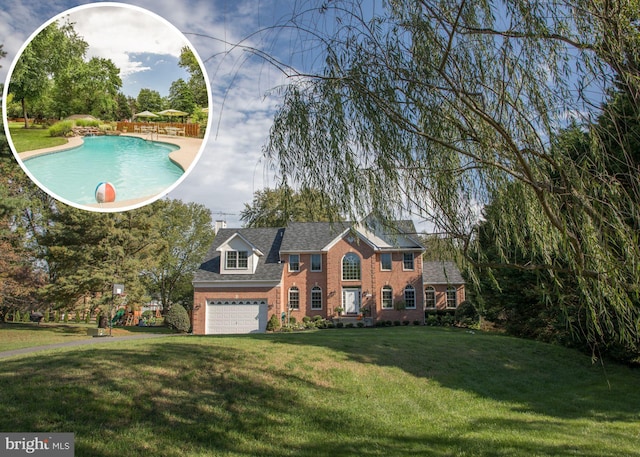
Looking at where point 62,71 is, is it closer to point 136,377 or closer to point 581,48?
point 136,377

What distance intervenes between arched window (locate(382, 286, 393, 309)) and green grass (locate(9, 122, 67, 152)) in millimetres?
22485

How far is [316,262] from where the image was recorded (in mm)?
29922

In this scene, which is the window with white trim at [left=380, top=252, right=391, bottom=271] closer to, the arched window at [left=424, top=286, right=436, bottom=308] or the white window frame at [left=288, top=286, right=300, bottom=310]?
the arched window at [left=424, top=286, right=436, bottom=308]

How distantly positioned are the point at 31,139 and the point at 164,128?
3.05m

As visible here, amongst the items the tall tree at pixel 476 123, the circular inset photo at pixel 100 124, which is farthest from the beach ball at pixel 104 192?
the tall tree at pixel 476 123

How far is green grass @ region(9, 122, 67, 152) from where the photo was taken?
974 centimetres

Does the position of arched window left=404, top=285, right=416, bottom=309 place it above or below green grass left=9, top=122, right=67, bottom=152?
below

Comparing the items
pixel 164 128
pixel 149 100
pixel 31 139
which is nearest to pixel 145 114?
pixel 149 100

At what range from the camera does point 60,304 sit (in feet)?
86.9

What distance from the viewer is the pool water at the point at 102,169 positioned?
948cm

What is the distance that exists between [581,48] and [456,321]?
80.6 ft

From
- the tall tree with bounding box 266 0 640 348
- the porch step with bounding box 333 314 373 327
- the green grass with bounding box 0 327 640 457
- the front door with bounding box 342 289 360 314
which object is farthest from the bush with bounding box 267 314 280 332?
the tall tree with bounding box 266 0 640 348

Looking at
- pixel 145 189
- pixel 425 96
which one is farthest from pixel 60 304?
pixel 425 96

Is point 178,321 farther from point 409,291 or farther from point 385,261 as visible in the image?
point 409,291
